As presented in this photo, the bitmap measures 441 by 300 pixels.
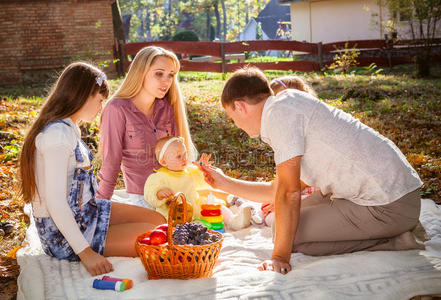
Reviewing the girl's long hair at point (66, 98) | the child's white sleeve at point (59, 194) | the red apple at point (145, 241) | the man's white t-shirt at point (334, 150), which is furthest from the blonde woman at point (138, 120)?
the man's white t-shirt at point (334, 150)

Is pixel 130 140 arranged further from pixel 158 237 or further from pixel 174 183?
pixel 158 237

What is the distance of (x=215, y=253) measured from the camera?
109 inches

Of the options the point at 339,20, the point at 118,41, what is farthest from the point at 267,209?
the point at 339,20

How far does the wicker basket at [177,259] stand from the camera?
8.74ft

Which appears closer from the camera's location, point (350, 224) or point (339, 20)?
point (350, 224)

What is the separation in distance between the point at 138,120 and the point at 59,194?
4.85ft

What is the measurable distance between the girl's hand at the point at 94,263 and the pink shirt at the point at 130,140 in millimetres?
1077

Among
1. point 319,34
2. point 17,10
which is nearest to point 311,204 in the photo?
point 17,10

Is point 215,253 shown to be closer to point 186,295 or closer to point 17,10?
point 186,295

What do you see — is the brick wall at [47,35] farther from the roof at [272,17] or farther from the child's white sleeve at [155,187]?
the roof at [272,17]

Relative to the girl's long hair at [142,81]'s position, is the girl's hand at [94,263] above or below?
below

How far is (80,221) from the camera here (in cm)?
311

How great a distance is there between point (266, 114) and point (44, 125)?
4.60 ft

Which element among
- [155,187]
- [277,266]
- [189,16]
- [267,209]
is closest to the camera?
[277,266]
